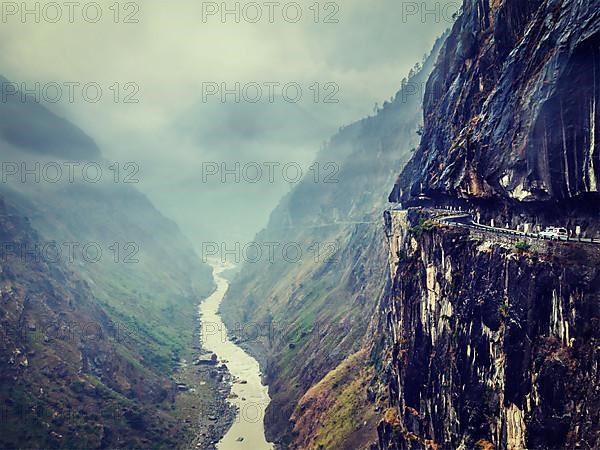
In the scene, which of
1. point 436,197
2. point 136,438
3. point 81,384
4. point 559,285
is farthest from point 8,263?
point 559,285

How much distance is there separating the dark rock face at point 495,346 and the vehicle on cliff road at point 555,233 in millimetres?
2557

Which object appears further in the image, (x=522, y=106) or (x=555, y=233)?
(x=522, y=106)

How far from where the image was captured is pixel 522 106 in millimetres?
58656

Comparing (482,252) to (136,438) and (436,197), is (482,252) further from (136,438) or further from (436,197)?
(136,438)

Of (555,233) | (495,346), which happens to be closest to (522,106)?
(555,233)

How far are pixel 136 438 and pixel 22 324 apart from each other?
50.6 meters

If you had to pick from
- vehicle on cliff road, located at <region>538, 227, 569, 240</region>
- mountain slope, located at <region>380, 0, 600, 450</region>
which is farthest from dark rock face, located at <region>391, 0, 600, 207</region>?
vehicle on cliff road, located at <region>538, 227, 569, 240</region>

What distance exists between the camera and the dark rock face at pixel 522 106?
49.9m

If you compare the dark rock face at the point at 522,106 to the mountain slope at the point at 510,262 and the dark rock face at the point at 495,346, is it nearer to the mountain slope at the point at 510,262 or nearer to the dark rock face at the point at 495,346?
the mountain slope at the point at 510,262

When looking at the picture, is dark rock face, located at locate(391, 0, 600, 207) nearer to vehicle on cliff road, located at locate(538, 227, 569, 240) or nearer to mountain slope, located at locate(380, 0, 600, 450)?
mountain slope, located at locate(380, 0, 600, 450)

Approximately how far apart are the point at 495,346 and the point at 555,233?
44.6 feet

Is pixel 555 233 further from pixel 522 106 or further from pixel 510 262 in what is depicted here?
pixel 522 106

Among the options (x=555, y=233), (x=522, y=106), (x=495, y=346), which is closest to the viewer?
(x=555, y=233)

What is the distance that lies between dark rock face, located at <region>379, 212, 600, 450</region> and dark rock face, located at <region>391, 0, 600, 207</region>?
8039 millimetres
